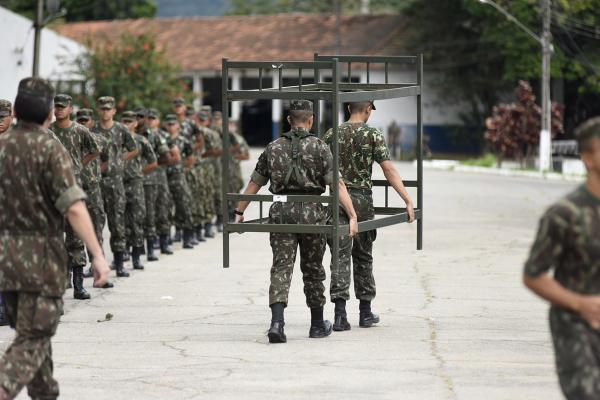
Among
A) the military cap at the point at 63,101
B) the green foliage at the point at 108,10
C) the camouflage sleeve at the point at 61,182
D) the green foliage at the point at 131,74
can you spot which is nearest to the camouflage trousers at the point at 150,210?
the military cap at the point at 63,101

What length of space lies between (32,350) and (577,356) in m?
2.75

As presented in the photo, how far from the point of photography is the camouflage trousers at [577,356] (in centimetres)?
590

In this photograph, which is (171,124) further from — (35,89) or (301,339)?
(35,89)

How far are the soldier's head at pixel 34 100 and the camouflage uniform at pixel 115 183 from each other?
797cm

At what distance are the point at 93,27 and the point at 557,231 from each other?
65.2 m

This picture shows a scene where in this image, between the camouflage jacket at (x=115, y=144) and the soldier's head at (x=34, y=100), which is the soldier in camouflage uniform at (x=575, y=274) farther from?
the camouflage jacket at (x=115, y=144)

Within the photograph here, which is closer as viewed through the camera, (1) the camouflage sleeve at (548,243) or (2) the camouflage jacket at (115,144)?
(1) the camouflage sleeve at (548,243)

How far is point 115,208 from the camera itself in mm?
15602

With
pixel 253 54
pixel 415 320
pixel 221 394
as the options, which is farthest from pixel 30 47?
pixel 253 54

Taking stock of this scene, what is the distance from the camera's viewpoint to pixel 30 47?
101ft

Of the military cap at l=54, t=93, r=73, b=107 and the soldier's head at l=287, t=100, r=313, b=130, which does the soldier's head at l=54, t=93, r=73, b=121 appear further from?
the soldier's head at l=287, t=100, r=313, b=130

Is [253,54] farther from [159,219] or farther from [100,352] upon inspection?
[100,352]

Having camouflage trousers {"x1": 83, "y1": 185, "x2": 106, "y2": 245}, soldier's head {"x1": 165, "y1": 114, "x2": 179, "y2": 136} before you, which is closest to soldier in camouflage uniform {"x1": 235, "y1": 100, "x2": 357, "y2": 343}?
camouflage trousers {"x1": 83, "y1": 185, "x2": 106, "y2": 245}

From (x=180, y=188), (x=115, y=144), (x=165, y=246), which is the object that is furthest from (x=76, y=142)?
(x=180, y=188)
